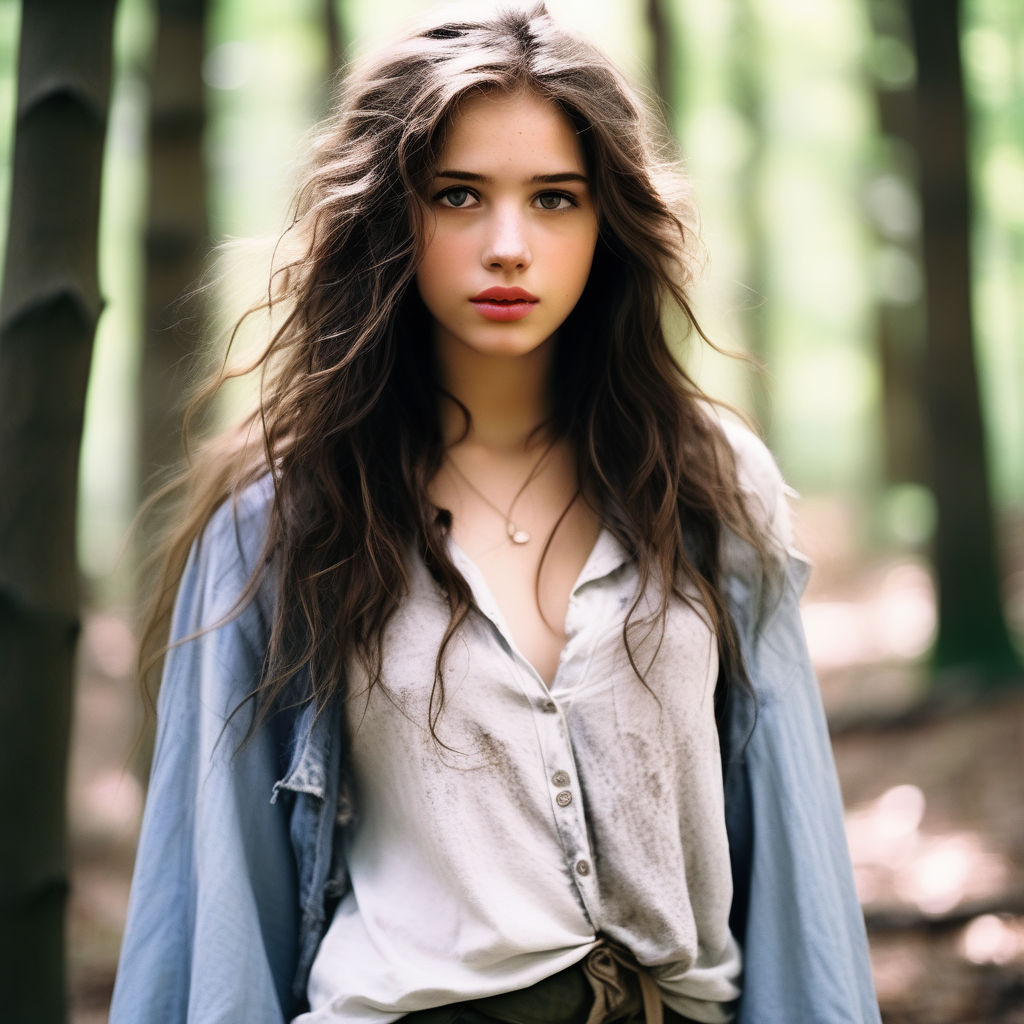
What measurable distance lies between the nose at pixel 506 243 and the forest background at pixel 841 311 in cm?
44

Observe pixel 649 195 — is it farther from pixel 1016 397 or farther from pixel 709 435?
pixel 1016 397

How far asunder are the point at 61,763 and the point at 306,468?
72cm

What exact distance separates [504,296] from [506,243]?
9 centimetres

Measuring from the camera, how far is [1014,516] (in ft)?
47.7

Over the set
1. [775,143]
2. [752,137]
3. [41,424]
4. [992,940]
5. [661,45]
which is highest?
[775,143]

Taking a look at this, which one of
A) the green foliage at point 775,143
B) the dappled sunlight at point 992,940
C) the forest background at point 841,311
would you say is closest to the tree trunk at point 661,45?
the forest background at point 841,311

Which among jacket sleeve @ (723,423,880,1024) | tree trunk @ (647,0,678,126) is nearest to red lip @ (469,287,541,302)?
jacket sleeve @ (723,423,880,1024)

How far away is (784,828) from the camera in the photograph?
215cm

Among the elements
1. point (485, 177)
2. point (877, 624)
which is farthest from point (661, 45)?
point (485, 177)

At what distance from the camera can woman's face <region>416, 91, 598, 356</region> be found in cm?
204

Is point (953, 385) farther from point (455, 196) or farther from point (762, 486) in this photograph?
point (455, 196)

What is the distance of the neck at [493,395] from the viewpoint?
2.29m

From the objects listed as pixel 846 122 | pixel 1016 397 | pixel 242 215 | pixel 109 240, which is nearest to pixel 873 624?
pixel 846 122

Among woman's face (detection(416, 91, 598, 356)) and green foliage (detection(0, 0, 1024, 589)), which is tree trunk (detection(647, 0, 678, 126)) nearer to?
green foliage (detection(0, 0, 1024, 589))
